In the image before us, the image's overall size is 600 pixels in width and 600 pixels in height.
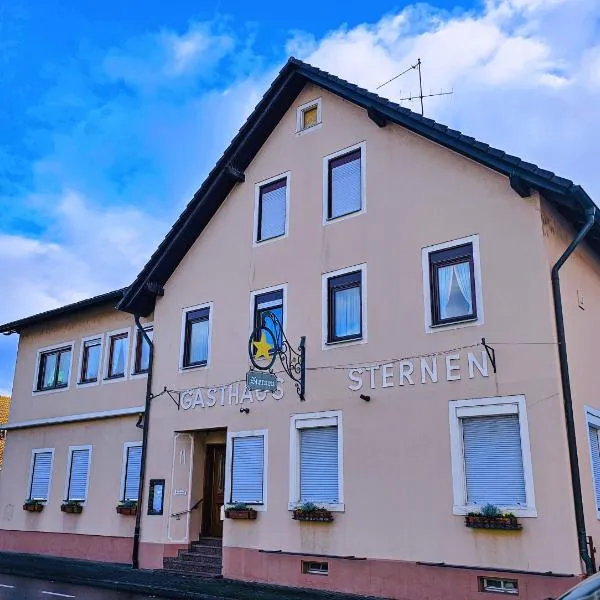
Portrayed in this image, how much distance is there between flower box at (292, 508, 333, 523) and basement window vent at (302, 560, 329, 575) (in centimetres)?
77

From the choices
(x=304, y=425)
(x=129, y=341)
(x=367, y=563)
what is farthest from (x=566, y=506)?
(x=129, y=341)

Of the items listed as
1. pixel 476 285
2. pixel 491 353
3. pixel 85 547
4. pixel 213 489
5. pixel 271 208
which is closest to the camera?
pixel 491 353

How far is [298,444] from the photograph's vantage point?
542 inches

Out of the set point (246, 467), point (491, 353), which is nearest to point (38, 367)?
point (246, 467)

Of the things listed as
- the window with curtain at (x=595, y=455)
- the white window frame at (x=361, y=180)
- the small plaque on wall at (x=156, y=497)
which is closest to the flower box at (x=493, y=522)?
the window with curtain at (x=595, y=455)

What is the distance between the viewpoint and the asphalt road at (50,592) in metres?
12.9

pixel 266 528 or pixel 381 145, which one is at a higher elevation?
pixel 381 145

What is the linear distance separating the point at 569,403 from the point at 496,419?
3.95ft

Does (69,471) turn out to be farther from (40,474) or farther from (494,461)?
(494,461)

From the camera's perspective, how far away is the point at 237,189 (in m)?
16.9

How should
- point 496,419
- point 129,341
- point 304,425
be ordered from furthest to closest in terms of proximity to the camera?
point 129,341, point 304,425, point 496,419

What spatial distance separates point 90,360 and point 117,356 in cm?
135

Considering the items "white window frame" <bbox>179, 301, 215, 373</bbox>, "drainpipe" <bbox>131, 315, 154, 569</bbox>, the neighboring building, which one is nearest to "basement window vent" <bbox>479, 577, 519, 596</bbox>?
the neighboring building

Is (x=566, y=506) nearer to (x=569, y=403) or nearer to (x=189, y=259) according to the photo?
(x=569, y=403)
